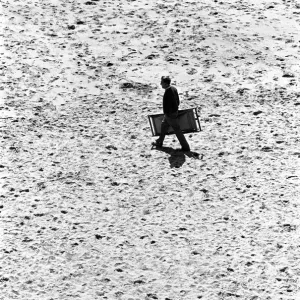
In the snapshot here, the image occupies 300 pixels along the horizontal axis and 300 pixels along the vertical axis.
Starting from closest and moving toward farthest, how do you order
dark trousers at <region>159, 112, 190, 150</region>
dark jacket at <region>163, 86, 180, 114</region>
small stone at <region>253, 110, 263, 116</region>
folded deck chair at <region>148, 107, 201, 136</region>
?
dark jacket at <region>163, 86, 180, 114</region> → dark trousers at <region>159, 112, 190, 150</region> → folded deck chair at <region>148, 107, 201, 136</region> → small stone at <region>253, 110, 263, 116</region>

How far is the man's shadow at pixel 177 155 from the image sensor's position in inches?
577

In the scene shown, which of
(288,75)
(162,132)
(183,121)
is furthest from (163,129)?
(288,75)

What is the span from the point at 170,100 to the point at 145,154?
3.50 feet

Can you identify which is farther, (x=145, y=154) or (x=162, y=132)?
(x=162, y=132)

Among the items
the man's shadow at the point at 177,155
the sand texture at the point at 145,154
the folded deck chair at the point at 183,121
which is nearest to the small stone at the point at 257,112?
the sand texture at the point at 145,154

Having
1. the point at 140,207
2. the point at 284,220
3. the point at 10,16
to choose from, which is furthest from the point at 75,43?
the point at 284,220

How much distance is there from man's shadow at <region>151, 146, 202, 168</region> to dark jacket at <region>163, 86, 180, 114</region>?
718 mm

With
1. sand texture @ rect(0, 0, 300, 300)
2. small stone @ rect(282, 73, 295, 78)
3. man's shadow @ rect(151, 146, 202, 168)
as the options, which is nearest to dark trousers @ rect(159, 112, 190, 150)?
man's shadow @ rect(151, 146, 202, 168)

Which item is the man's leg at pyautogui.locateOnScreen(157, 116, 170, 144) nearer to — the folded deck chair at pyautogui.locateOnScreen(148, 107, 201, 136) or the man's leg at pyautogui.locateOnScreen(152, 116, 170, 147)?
the man's leg at pyautogui.locateOnScreen(152, 116, 170, 147)

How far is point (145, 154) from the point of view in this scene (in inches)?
590

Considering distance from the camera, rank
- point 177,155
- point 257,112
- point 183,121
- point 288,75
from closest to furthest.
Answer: point 177,155, point 183,121, point 257,112, point 288,75

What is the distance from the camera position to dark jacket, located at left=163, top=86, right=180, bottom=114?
14.8 m

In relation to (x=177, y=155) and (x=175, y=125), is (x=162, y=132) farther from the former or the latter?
(x=177, y=155)

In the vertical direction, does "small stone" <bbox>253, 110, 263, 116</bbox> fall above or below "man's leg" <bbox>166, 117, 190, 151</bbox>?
below
